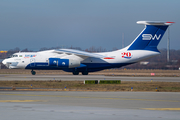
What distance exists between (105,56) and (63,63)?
7.76 metres

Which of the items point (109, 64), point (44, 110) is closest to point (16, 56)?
point (109, 64)

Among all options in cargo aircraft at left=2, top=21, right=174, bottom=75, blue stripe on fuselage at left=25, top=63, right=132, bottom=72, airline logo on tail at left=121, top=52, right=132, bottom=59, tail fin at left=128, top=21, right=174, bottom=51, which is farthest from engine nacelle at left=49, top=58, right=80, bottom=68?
tail fin at left=128, top=21, right=174, bottom=51

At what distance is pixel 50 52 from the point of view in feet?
166

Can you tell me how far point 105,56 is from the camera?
1987 inches

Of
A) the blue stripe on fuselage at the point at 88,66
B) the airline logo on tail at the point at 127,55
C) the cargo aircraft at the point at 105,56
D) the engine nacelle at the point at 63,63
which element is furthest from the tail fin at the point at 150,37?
the engine nacelle at the point at 63,63

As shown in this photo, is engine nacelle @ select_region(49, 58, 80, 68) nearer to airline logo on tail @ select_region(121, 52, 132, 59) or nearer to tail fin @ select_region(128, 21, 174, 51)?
airline logo on tail @ select_region(121, 52, 132, 59)

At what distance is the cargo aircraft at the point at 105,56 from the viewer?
163 ft

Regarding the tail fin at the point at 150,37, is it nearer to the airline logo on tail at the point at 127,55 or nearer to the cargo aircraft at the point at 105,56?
the cargo aircraft at the point at 105,56

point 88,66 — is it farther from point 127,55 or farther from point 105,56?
point 127,55

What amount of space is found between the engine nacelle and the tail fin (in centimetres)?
1128

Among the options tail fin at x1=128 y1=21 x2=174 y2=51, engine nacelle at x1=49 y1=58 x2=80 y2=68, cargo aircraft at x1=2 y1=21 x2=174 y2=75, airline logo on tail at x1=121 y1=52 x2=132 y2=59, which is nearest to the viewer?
engine nacelle at x1=49 y1=58 x2=80 y2=68

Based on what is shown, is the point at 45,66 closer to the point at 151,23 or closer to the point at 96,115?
the point at 151,23

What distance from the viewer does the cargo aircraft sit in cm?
4962

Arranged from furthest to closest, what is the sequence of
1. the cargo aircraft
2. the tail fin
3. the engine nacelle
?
the tail fin → the cargo aircraft → the engine nacelle
